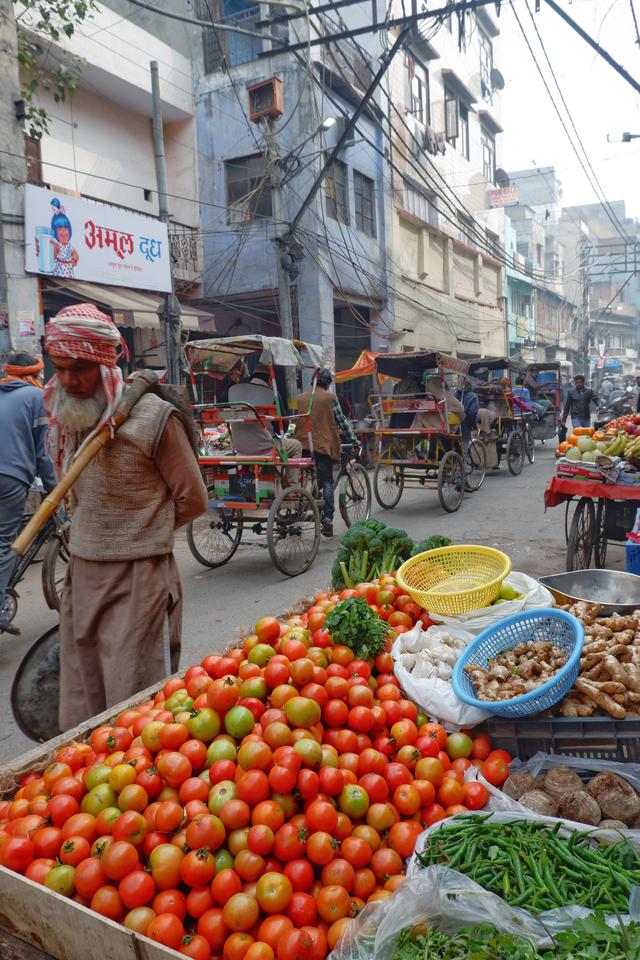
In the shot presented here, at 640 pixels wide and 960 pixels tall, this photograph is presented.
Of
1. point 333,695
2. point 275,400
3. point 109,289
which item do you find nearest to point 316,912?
point 333,695

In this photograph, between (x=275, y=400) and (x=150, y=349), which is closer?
(x=275, y=400)

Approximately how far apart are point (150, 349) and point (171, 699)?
42.3 ft

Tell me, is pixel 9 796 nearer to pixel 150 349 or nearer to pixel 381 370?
pixel 381 370

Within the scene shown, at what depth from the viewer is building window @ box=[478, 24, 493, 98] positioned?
29.1m

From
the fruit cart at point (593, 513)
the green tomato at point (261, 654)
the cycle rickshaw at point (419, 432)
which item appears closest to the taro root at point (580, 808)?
the green tomato at point (261, 654)

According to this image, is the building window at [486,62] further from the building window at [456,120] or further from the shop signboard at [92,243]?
the shop signboard at [92,243]

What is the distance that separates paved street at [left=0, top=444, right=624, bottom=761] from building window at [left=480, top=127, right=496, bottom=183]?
→ 24833 millimetres

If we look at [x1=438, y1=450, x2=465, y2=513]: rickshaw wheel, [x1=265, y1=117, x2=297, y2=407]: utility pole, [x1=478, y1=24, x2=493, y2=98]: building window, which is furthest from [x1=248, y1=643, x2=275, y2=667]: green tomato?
[x1=478, y1=24, x2=493, y2=98]: building window

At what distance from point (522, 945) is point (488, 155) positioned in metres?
35.2

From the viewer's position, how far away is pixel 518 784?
2.14m

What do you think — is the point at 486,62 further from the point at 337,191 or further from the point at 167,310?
the point at 167,310

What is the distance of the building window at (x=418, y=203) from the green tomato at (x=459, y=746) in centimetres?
2079

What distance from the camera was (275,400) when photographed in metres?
7.24

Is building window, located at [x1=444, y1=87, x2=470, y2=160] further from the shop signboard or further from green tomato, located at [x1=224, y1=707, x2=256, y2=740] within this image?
green tomato, located at [x1=224, y1=707, x2=256, y2=740]
